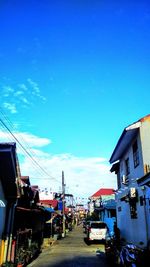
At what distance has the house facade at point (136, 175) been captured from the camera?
465 inches

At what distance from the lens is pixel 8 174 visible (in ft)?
33.1

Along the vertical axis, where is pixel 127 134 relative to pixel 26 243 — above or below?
above

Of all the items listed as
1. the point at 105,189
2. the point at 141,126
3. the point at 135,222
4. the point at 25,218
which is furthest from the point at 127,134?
the point at 105,189

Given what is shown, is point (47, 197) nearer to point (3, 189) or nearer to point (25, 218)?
point (25, 218)

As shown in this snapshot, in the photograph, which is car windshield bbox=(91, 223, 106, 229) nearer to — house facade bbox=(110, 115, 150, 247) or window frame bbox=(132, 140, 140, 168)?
house facade bbox=(110, 115, 150, 247)

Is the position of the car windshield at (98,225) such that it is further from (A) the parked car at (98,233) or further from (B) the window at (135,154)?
(B) the window at (135,154)

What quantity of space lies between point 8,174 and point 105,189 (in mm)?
66298

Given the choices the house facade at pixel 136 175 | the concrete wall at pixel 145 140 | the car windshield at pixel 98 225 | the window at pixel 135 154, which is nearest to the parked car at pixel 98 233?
the car windshield at pixel 98 225

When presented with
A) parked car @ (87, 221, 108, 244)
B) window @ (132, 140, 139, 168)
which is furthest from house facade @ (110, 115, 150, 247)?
parked car @ (87, 221, 108, 244)

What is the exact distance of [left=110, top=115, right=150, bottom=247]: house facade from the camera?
11812 mm

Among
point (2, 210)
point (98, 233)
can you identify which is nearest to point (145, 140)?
point (2, 210)

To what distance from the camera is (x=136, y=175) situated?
1342cm

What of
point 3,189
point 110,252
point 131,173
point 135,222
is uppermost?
point 131,173

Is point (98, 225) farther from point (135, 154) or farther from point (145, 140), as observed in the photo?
point (145, 140)
